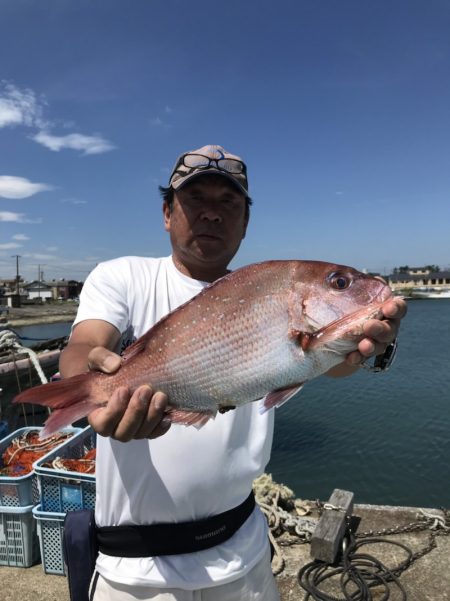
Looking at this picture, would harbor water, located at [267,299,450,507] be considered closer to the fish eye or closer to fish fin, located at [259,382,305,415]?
fish fin, located at [259,382,305,415]

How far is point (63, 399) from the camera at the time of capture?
196 centimetres

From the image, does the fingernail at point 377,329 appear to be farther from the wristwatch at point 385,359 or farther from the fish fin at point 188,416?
the fish fin at point 188,416

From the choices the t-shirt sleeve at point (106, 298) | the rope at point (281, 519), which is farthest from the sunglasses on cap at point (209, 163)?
the rope at point (281, 519)

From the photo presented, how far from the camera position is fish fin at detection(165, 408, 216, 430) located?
2.08 m

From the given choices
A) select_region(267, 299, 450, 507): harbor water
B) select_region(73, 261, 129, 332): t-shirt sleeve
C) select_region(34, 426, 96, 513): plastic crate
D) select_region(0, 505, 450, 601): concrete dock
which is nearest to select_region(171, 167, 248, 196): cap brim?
select_region(73, 261, 129, 332): t-shirt sleeve

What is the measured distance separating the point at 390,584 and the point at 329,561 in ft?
2.18

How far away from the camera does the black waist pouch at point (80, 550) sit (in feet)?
8.23

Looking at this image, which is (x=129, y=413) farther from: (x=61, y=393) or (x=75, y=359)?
(x=75, y=359)

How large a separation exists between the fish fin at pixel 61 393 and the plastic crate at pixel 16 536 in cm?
394

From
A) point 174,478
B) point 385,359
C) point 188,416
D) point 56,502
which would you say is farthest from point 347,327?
point 56,502

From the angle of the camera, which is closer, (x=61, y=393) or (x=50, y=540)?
(x=61, y=393)

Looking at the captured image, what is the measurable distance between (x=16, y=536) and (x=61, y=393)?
421 cm

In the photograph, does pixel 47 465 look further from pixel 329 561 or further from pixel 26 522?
pixel 329 561

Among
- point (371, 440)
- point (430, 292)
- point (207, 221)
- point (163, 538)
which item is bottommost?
point (430, 292)
